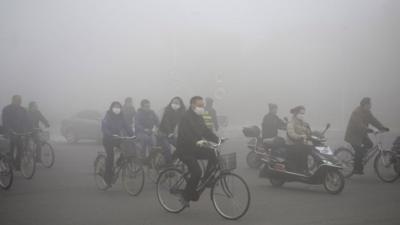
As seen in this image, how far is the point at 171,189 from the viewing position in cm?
662

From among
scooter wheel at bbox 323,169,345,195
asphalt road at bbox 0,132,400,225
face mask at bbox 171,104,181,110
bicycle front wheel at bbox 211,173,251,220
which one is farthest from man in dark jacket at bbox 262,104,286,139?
bicycle front wheel at bbox 211,173,251,220

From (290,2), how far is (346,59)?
4.62 metres

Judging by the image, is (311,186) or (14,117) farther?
(14,117)

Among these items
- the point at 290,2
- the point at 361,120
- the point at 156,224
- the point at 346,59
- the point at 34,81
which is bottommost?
the point at 156,224

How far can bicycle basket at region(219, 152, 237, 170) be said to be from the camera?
6.19 metres

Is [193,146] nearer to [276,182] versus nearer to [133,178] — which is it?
[133,178]

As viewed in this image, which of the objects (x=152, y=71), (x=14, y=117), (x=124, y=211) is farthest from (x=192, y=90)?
(x=124, y=211)

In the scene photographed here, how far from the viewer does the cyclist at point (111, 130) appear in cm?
827

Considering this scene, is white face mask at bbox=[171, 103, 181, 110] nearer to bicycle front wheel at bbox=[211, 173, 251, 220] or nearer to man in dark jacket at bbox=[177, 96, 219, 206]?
man in dark jacket at bbox=[177, 96, 219, 206]

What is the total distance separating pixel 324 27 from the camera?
28.8 meters

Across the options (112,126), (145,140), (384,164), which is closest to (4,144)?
(145,140)

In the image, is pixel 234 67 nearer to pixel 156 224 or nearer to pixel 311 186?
pixel 311 186

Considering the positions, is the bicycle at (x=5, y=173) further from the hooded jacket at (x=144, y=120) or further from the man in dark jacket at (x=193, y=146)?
the man in dark jacket at (x=193, y=146)

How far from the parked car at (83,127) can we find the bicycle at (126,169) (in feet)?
35.2
